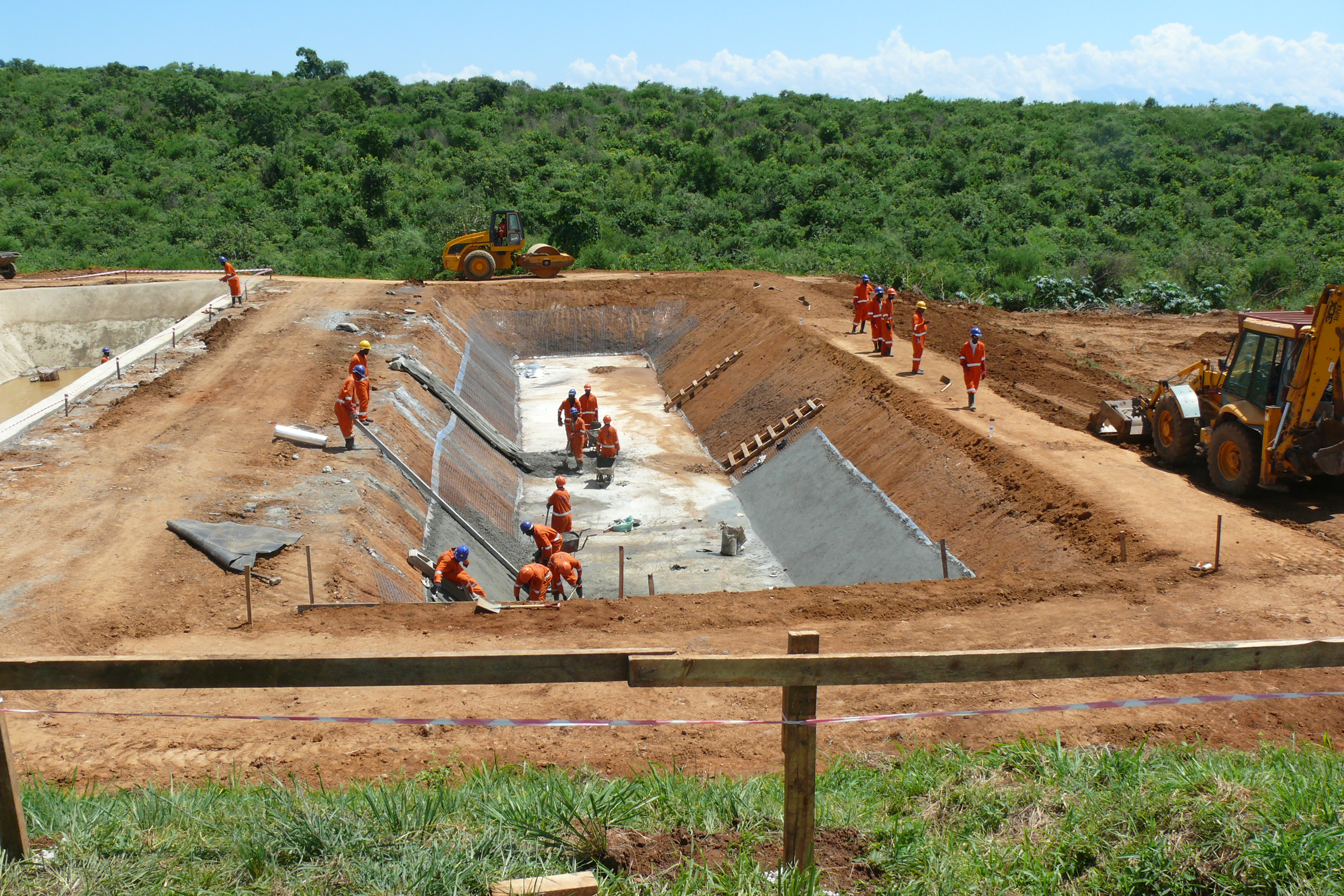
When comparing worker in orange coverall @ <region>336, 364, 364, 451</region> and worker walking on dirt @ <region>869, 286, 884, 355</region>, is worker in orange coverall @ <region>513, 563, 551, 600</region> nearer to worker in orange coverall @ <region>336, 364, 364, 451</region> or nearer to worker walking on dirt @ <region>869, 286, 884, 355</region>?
worker in orange coverall @ <region>336, 364, 364, 451</region>

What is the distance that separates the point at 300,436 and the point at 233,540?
15.6ft

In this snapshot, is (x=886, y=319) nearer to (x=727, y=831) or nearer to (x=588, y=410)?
(x=588, y=410)

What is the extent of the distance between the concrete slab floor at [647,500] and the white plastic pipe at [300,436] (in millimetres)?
4579

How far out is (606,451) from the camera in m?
22.6

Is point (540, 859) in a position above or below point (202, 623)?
above

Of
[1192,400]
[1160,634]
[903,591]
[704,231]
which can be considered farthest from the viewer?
[704,231]

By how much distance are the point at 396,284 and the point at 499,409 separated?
35.4 feet

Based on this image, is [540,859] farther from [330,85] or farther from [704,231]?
[330,85]

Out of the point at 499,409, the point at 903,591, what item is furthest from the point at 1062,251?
the point at 903,591

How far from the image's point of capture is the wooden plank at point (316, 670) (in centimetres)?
435

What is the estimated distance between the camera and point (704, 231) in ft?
154

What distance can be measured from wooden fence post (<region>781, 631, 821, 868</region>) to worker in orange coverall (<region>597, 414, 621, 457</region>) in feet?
59.2

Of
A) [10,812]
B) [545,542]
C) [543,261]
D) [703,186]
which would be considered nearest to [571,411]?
[545,542]

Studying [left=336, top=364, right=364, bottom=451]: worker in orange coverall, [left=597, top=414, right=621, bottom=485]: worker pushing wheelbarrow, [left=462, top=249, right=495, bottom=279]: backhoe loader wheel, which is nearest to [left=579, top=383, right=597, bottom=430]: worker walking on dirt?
[left=597, top=414, right=621, bottom=485]: worker pushing wheelbarrow
